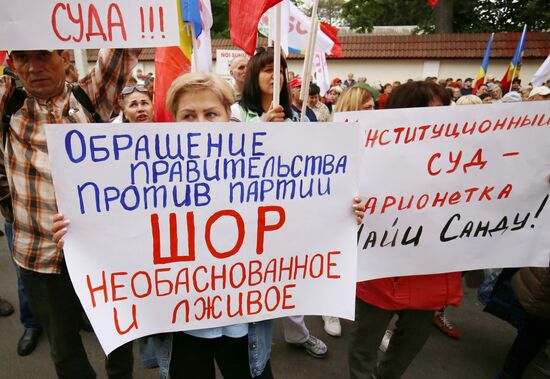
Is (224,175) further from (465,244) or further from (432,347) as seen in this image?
(432,347)

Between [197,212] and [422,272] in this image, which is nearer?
[197,212]

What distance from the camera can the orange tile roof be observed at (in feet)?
51.2

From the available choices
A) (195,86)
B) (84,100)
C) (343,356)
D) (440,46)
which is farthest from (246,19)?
(440,46)

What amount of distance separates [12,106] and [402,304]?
186cm

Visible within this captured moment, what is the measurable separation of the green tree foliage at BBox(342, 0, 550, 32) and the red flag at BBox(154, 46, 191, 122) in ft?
68.9

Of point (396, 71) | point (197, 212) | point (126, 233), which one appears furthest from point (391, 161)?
point (396, 71)

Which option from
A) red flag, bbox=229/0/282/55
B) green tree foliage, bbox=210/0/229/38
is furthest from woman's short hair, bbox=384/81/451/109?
green tree foliage, bbox=210/0/229/38

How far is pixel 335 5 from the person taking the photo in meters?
40.2

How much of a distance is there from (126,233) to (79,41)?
0.76 m

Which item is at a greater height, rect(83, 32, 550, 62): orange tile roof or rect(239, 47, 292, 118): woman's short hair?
rect(83, 32, 550, 62): orange tile roof

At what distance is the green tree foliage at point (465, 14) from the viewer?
19.9 m

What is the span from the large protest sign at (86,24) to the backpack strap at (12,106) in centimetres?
26

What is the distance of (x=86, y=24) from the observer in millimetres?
1399

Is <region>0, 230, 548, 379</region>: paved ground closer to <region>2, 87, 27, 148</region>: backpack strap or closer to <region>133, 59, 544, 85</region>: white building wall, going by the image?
<region>2, 87, 27, 148</region>: backpack strap
